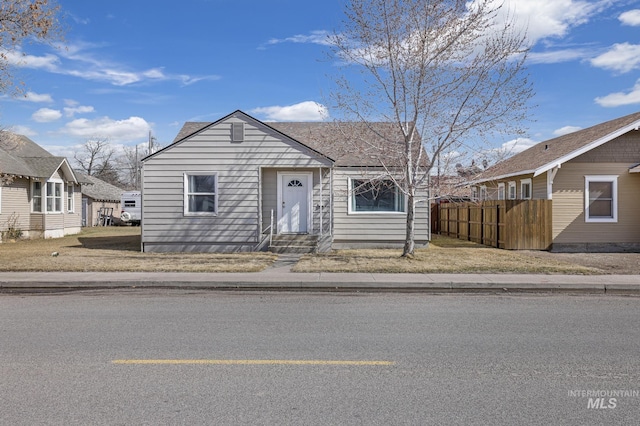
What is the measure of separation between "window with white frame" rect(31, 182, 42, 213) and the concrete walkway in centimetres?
1472

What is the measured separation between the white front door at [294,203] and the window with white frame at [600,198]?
10.9 meters

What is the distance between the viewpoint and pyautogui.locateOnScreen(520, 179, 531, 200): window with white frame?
836 inches

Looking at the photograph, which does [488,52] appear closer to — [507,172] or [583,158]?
[583,158]

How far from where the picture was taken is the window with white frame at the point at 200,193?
17.7m

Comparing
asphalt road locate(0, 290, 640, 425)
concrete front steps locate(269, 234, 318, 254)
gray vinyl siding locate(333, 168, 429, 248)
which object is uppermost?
gray vinyl siding locate(333, 168, 429, 248)

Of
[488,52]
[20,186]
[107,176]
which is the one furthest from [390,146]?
[107,176]

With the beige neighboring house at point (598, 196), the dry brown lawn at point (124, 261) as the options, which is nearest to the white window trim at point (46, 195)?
the dry brown lawn at point (124, 261)

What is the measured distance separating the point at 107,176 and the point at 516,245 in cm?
7296

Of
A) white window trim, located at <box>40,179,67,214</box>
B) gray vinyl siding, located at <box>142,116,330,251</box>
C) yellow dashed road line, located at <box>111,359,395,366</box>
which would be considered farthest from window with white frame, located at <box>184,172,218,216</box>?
yellow dashed road line, located at <box>111,359,395,366</box>

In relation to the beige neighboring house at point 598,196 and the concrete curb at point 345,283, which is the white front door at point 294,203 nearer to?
the concrete curb at point 345,283

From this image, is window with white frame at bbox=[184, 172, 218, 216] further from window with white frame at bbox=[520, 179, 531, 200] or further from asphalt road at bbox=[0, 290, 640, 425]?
window with white frame at bbox=[520, 179, 531, 200]

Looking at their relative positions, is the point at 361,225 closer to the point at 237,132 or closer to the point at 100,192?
the point at 237,132

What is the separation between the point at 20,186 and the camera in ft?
77.4

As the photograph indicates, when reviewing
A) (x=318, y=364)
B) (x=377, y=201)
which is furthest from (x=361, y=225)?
(x=318, y=364)
